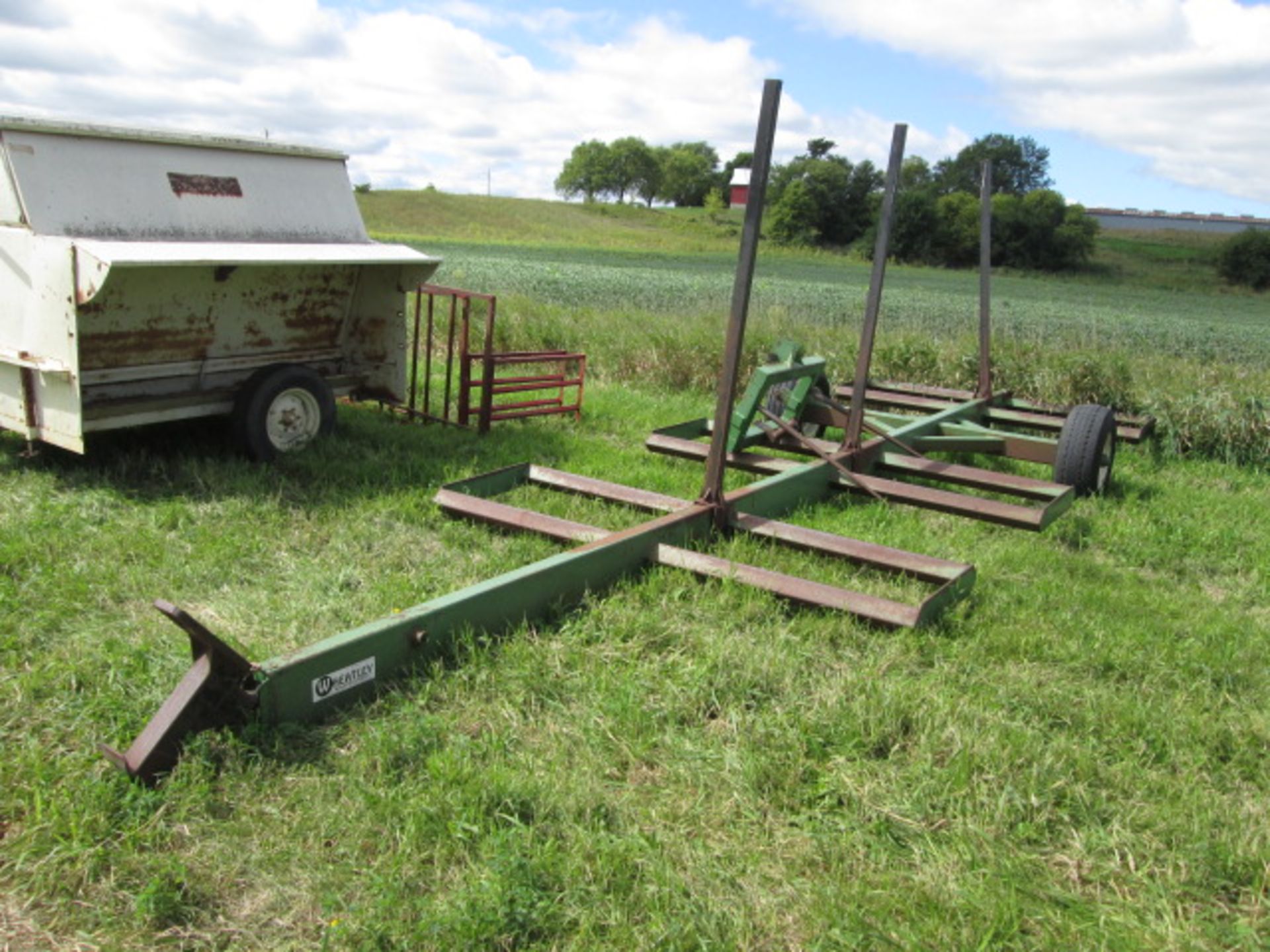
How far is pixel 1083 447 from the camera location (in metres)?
6.70

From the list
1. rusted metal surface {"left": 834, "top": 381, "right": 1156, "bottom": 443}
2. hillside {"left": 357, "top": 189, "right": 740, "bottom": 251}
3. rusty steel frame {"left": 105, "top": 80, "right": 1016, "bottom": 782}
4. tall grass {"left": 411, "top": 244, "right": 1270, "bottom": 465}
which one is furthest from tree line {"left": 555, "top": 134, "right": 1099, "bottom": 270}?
rusty steel frame {"left": 105, "top": 80, "right": 1016, "bottom": 782}

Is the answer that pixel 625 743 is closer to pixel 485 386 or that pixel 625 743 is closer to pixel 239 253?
pixel 239 253

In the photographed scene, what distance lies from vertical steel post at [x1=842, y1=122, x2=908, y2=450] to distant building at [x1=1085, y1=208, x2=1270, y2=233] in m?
70.8

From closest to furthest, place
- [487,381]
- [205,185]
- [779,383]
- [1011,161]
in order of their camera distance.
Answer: [205,185] < [779,383] < [487,381] < [1011,161]

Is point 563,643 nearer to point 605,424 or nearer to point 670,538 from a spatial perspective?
point 670,538

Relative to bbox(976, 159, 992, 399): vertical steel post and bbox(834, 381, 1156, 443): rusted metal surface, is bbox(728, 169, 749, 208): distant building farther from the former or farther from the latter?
bbox(834, 381, 1156, 443): rusted metal surface

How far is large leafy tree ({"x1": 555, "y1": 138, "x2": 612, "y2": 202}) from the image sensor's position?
358ft

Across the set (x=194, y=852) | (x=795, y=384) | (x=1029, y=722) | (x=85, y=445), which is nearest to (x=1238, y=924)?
(x=1029, y=722)

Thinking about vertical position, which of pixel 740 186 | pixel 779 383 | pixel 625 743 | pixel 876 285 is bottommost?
pixel 625 743

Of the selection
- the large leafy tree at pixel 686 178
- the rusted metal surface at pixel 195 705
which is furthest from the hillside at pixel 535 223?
the rusted metal surface at pixel 195 705

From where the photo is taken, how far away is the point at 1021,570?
17.6 feet

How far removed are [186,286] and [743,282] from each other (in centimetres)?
374

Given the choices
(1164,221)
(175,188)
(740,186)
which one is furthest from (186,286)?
(1164,221)

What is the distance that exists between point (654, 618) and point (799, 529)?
1188 millimetres
